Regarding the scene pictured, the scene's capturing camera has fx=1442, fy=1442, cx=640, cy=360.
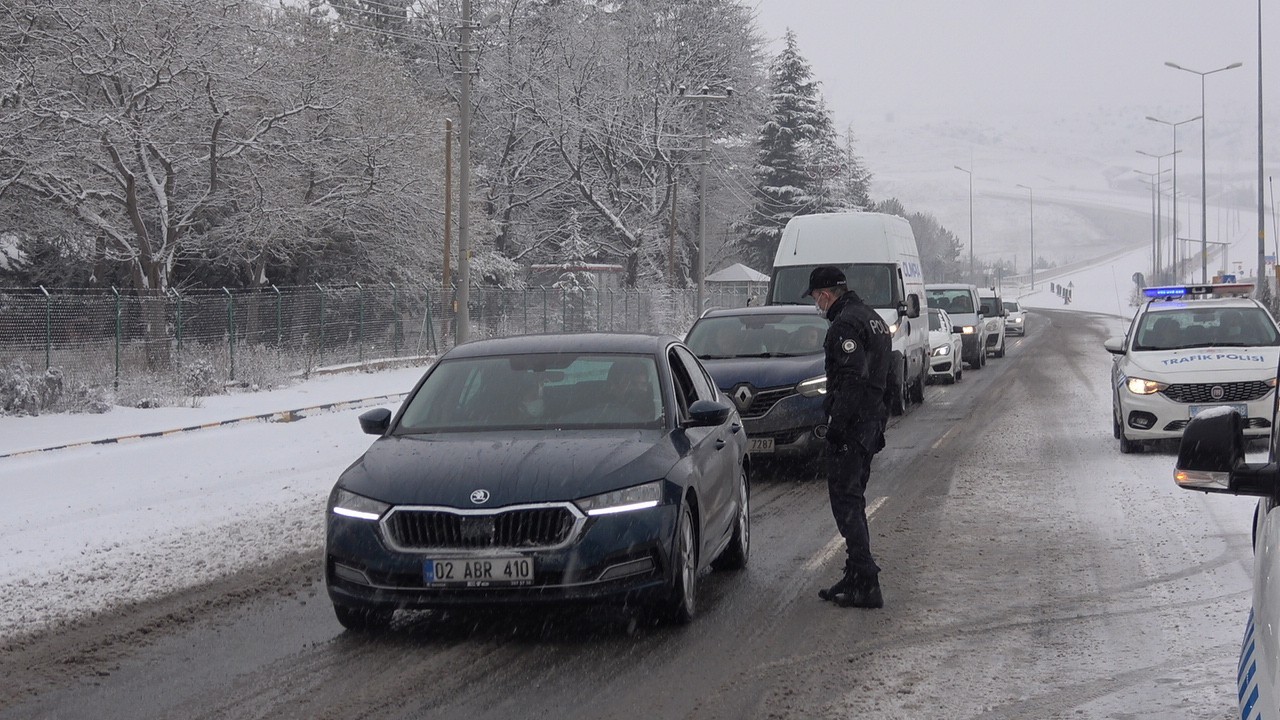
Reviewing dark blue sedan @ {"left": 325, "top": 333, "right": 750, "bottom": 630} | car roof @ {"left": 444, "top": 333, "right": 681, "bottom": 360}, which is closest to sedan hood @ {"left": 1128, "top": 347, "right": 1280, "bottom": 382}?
car roof @ {"left": 444, "top": 333, "right": 681, "bottom": 360}

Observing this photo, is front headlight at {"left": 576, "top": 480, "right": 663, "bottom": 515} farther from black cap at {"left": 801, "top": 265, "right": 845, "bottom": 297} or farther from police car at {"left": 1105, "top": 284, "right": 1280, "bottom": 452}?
police car at {"left": 1105, "top": 284, "right": 1280, "bottom": 452}

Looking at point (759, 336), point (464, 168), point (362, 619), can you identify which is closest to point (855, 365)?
point (362, 619)

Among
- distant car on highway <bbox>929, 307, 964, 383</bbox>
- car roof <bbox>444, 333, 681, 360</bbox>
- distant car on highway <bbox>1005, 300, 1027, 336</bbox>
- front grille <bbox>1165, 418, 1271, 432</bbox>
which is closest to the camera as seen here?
car roof <bbox>444, 333, 681, 360</bbox>

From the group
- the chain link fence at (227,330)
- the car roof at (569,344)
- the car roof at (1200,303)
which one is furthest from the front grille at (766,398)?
the car roof at (1200,303)

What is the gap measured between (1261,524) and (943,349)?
22.9 metres

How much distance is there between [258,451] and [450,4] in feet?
122

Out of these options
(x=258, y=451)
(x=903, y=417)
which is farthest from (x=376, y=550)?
(x=903, y=417)

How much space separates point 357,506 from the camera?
661 cm

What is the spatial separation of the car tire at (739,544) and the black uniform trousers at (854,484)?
1132 millimetres

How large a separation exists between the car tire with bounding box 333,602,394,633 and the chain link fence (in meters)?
7.70

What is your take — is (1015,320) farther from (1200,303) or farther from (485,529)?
(485,529)

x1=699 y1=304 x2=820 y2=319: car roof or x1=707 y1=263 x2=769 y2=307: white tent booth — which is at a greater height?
x1=707 y1=263 x2=769 y2=307: white tent booth

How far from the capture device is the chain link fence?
22.7m

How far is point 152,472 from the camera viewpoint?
14164 millimetres
